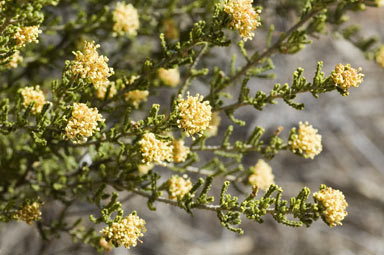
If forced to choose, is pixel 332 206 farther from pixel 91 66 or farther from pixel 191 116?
pixel 91 66

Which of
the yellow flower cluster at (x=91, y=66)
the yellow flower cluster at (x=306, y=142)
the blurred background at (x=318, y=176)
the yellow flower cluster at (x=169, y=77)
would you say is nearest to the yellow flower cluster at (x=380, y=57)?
the yellow flower cluster at (x=306, y=142)

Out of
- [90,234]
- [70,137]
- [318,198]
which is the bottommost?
[90,234]

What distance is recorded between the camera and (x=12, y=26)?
1645 mm

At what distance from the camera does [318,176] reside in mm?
6930

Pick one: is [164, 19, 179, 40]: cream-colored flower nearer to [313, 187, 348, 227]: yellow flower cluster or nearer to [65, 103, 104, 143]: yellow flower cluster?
[65, 103, 104, 143]: yellow flower cluster

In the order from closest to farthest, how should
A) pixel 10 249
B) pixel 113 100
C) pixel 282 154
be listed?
pixel 113 100 < pixel 10 249 < pixel 282 154

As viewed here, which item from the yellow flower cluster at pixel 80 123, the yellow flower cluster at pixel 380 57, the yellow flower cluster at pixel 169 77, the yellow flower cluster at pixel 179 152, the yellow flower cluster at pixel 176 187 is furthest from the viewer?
the yellow flower cluster at pixel 380 57

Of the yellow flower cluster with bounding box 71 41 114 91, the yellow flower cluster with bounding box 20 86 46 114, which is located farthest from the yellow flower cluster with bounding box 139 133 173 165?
the yellow flower cluster with bounding box 20 86 46 114

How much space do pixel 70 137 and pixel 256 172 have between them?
4.14 feet

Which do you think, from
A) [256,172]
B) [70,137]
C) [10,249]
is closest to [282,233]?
[10,249]

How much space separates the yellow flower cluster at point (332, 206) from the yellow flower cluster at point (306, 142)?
441 millimetres

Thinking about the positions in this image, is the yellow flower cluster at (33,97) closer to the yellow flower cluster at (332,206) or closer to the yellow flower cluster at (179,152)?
the yellow flower cluster at (179,152)

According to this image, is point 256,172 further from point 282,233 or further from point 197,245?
point 282,233

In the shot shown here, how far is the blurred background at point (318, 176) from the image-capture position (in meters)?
6.01
